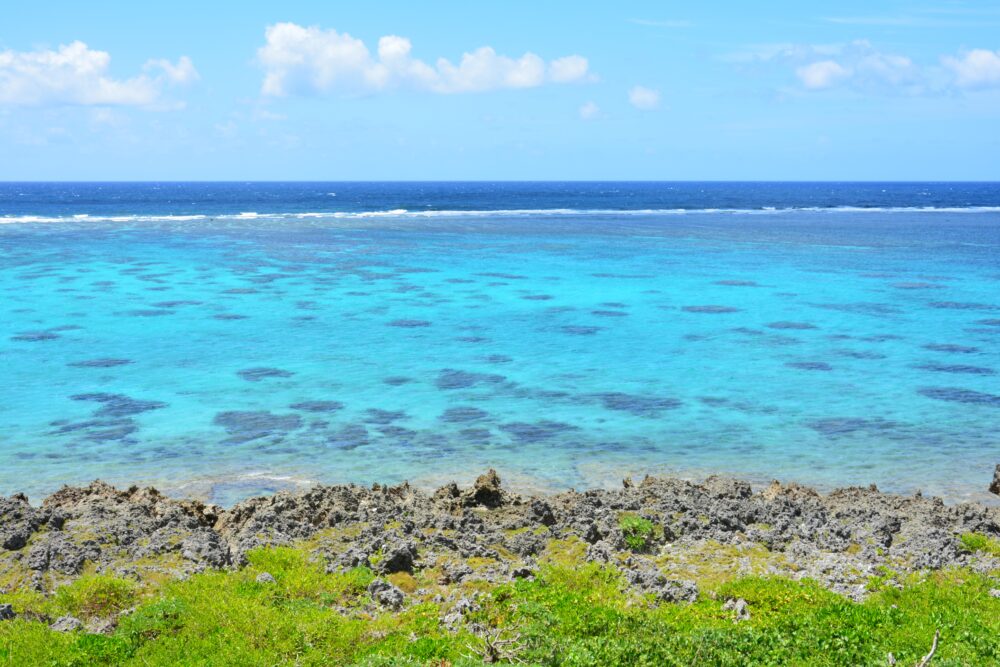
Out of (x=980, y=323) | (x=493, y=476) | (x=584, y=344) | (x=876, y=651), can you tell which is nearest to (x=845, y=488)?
(x=493, y=476)

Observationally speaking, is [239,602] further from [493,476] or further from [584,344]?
[584,344]

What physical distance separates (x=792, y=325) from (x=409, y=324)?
1417 centimetres

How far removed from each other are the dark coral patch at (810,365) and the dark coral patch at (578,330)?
743 centimetres

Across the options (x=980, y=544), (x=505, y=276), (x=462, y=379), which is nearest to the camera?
(x=980, y=544)

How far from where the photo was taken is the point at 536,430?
20703mm

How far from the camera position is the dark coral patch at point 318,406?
72.8ft

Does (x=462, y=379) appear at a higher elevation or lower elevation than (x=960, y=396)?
higher

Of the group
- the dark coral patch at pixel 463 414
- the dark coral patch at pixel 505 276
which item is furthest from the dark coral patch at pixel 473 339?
the dark coral patch at pixel 505 276

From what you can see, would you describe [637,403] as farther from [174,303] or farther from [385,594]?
[174,303]

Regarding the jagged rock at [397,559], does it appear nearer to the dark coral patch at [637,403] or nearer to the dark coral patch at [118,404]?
the dark coral patch at [637,403]

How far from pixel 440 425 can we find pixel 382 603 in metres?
9.93

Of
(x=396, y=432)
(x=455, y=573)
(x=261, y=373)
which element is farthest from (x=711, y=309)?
(x=455, y=573)

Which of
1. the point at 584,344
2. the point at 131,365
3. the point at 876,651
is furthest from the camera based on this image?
the point at 584,344

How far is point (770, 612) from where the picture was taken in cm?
1095
